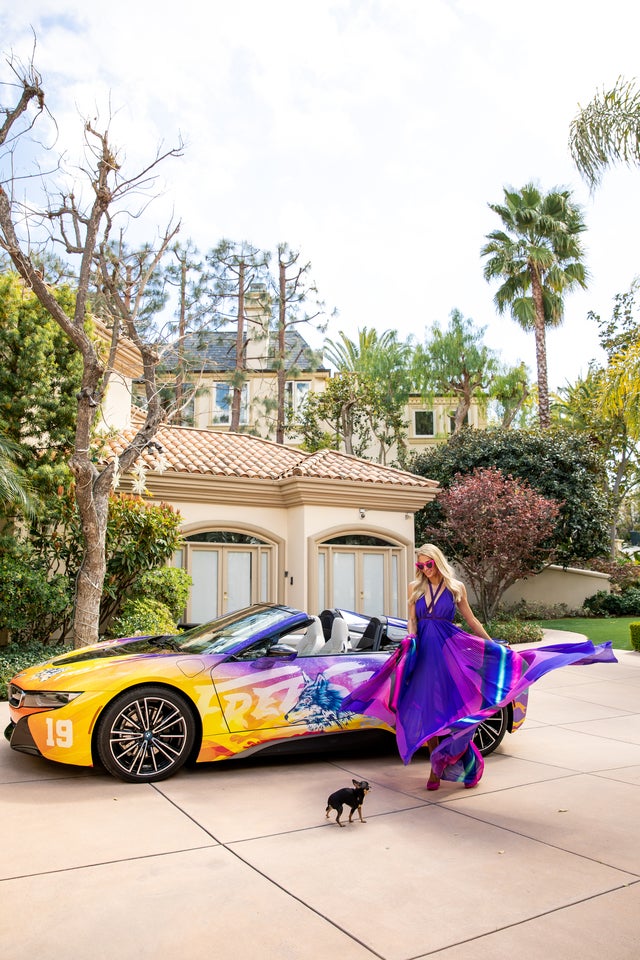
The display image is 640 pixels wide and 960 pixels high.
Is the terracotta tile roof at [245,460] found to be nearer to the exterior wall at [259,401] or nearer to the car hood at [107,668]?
the car hood at [107,668]

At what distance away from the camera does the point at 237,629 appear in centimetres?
671

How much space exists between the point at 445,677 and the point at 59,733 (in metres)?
2.88

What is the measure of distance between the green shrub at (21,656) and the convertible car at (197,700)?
4.23m

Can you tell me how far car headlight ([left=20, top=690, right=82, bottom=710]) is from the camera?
5.64 meters

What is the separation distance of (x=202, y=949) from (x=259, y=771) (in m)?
3.01

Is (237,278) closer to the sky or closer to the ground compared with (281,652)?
closer to the sky

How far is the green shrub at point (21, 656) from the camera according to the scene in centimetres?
1026

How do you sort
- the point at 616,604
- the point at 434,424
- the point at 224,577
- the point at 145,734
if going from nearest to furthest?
the point at 145,734 → the point at 224,577 → the point at 616,604 → the point at 434,424

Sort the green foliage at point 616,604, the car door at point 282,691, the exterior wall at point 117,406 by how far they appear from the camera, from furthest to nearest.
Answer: the green foliage at point 616,604 → the exterior wall at point 117,406 → the car door at point 282,691

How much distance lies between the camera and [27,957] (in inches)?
121

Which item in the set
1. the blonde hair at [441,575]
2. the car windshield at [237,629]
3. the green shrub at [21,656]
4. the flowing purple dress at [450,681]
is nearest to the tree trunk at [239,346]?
the green shrub at [21,656]

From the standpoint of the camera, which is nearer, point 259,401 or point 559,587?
point 559,587

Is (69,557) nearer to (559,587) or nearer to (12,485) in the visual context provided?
(12,485)

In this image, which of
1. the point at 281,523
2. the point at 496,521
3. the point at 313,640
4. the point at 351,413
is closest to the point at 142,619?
the point at 281,523
